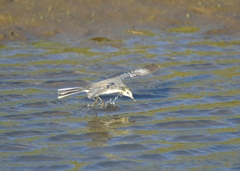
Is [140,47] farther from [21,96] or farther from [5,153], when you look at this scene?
[5,153]

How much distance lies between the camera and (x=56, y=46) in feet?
52.3

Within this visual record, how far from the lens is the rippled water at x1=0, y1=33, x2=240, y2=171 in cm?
1001

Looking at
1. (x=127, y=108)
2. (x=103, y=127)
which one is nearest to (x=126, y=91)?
(x=127, y=108)

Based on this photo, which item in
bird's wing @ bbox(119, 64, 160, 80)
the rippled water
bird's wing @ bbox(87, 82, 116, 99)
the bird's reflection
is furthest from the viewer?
bird's wing @ bbox(119, 64, 160, 80)

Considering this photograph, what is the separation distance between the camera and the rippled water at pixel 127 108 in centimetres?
1001

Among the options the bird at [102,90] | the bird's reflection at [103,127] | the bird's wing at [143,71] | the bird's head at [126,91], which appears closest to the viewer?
the bird's reflection at [103,127]

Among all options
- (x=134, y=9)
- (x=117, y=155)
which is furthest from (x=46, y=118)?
(x=134, y=9)

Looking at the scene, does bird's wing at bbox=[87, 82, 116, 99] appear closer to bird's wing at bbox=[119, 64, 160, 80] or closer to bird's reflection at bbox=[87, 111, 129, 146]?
bird's reflection at bbox=[87, 111, 129, 146]

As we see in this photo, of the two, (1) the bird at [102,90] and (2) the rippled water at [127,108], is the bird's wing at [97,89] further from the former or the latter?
(2) the rippled water at [127,108]

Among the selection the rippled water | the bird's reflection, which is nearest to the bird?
the rippled water

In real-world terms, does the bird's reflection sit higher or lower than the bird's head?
lower

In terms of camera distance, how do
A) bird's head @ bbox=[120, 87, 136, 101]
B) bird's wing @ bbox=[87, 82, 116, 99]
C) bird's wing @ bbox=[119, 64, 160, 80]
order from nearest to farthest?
bird's wing @ bbox=[87, 82, 116, 99], bird's head @ bbox=[120, 87, 136, 101], bird's wing @ bbox=[119, 64, 160, 80]

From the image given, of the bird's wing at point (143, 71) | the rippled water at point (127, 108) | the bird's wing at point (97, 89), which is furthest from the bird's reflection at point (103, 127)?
the bird's wing at point (143, 71)

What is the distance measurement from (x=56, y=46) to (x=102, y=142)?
18.7 ft
